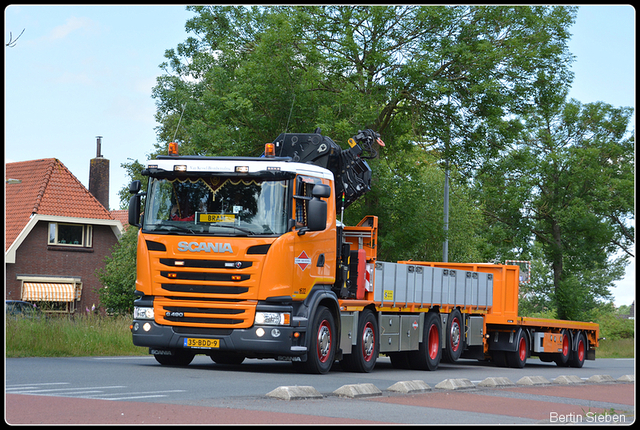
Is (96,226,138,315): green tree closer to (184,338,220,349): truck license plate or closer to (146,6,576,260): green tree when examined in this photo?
(146,6,576,260): green tree

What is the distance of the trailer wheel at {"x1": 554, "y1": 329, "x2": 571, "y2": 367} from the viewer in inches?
1005

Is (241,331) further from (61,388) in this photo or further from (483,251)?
(483,251)

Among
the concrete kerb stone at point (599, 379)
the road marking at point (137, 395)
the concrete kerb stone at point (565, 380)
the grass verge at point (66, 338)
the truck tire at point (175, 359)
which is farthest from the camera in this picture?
the grass verge at point (66, 338)

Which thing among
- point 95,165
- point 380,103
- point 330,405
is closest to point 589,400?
point 330,405

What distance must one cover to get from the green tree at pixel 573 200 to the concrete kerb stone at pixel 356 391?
3388cm

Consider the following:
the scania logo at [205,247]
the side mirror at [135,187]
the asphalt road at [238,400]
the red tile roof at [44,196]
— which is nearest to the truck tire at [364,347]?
the asphalt road at [238,400]

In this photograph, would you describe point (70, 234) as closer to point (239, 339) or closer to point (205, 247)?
point (205, 247)

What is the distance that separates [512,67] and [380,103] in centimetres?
477

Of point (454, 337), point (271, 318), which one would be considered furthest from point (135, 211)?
point (454, 337)

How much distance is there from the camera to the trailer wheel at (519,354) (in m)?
22.6

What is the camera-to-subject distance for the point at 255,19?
107ft

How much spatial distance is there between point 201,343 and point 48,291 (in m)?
34.2

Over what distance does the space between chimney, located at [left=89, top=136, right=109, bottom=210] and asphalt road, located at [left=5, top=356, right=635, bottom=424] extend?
38.2 meters

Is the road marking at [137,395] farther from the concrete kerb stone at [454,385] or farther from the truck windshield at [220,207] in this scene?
the concrete kerb stone at [454,385]
